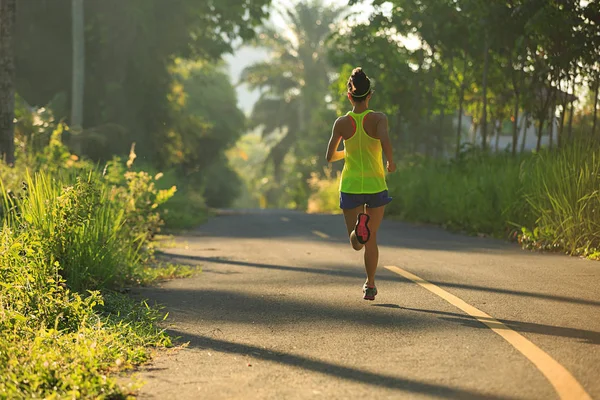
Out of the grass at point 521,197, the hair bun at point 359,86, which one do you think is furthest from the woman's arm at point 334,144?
the grass at point 521,197

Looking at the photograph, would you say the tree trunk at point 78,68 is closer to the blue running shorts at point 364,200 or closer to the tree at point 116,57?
the tree at point 116,57

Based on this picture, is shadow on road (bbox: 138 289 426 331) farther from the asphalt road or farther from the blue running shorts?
the blue running shorts

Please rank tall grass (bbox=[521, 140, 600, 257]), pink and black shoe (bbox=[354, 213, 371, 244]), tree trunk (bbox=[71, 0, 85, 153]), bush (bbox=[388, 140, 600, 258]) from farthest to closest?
tree trunk (bbox=[71, 0, 85, 153]) < bush (bbox=[388, 140, 600, 258]) < tall grass (bbox=[521, 140, 600, 257]) < pink and black shoe (bbox=[354, 213, 371, 244])

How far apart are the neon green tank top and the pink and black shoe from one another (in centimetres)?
31

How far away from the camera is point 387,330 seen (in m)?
6.80

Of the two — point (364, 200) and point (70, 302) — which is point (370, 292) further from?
point (70, 302)

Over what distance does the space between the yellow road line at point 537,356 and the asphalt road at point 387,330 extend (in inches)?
0.5

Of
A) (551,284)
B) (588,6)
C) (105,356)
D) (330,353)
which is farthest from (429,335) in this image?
(588,6)

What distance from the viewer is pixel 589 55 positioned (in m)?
18.1

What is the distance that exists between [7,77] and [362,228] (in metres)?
8.67

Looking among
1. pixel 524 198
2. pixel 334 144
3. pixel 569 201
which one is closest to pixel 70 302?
pixel 334 144

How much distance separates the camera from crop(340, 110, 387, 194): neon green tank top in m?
8.02

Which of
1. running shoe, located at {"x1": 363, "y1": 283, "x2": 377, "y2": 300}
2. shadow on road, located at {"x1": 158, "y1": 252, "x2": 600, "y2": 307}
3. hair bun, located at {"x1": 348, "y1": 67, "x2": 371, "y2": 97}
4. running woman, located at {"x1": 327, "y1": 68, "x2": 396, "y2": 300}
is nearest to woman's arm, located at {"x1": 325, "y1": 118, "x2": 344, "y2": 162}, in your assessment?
running woman, located at {"x1": 327, "y1": 68, "x2": 396, "y2": 300}

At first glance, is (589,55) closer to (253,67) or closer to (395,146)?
(395,146)
